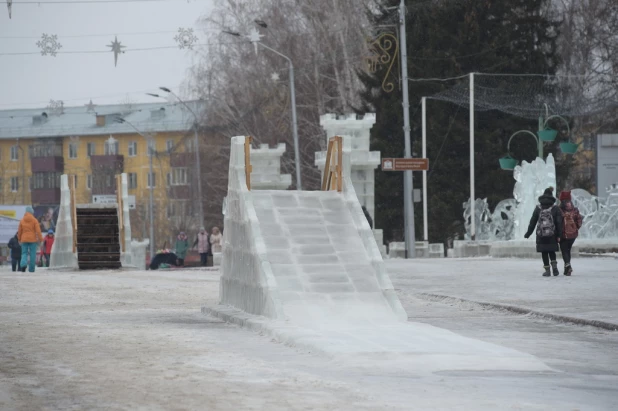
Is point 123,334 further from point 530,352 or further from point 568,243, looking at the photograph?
point 568,243

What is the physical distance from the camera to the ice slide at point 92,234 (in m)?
38.5

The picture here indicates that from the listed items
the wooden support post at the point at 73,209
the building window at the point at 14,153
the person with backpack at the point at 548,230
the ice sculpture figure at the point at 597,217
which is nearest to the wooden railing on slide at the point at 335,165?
the person with backpack at the point at 548,230

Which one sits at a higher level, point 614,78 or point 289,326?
point 614,78

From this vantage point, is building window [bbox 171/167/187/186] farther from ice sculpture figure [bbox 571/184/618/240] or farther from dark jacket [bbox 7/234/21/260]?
ice sculpture figure [bbox 571/184/618/240]

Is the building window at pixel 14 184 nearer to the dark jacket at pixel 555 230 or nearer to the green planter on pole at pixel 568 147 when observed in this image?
the green planter on pole at pixel 568 147

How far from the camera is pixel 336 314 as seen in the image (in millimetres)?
15664

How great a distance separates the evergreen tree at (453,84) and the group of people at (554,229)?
31603mm

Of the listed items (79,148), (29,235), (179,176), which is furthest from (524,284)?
(79,148)

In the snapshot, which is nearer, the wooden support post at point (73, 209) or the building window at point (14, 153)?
the wooden support post at point (73, 209)

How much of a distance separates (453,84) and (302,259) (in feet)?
140

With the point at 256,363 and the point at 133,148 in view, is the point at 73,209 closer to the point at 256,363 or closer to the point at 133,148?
the point at 256,363

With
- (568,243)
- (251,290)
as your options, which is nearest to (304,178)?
(568,243)

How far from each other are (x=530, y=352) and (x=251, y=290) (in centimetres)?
479

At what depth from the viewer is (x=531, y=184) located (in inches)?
1465
